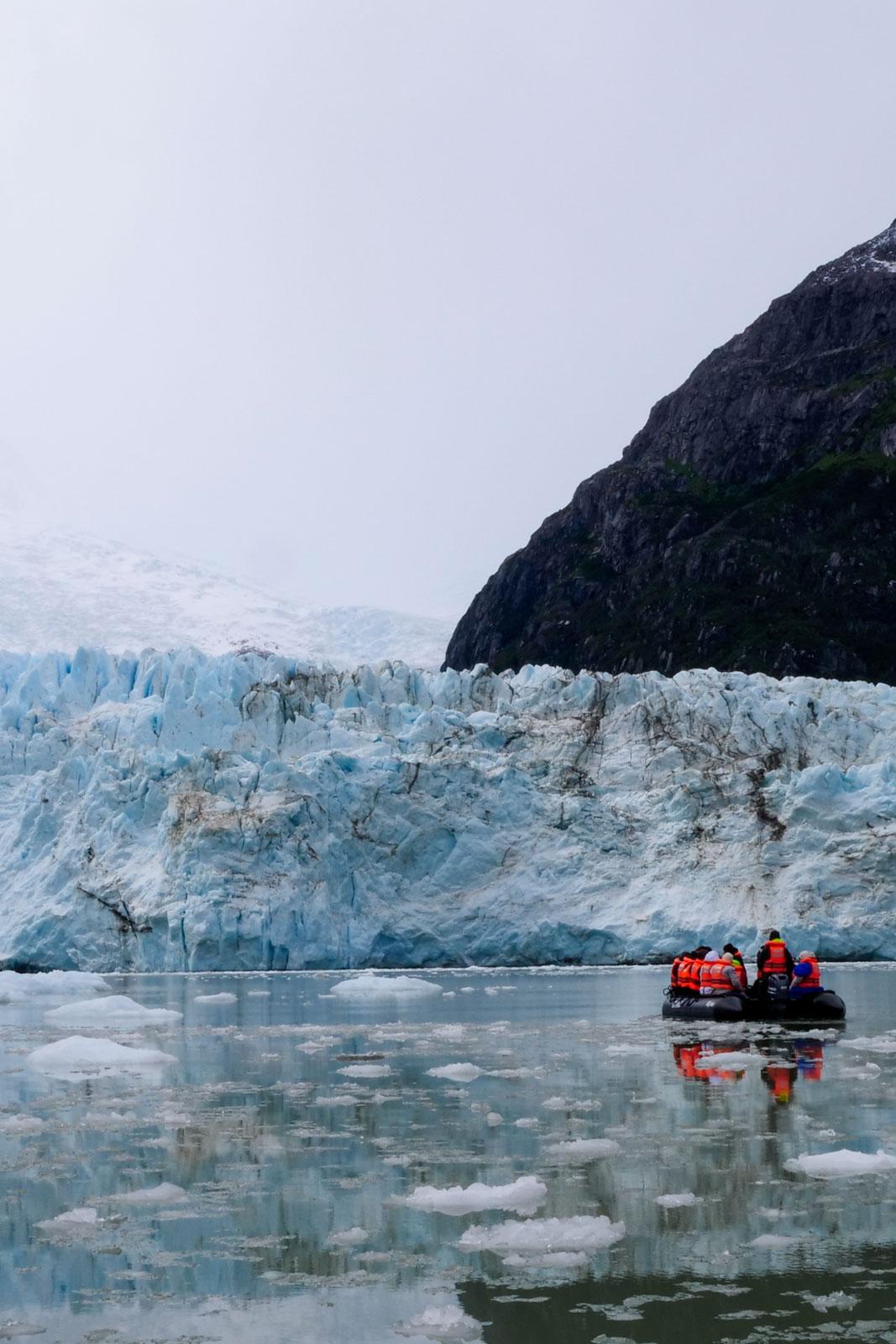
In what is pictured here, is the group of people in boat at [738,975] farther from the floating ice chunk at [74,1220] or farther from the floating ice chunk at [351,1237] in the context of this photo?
the floating ice chunk at [74,1220]

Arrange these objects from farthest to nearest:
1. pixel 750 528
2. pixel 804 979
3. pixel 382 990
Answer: pixel 750 528
pixel 382 990
pixel 804 979

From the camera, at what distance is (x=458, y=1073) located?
11.2 m

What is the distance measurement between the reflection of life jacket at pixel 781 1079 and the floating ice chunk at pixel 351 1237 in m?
4.36

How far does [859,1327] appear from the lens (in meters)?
4.49

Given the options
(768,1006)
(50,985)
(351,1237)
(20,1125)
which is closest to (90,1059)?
(20,1125)

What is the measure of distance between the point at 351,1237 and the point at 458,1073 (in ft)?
17.9

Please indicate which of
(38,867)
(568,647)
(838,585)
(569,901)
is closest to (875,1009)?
(569,901)

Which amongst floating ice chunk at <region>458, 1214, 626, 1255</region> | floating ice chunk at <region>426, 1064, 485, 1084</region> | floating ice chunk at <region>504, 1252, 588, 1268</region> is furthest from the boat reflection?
floating ice chunk at <region>504, 1252, 588, 1268</region>

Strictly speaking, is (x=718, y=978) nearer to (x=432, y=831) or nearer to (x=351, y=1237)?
(x=351, y=1237)

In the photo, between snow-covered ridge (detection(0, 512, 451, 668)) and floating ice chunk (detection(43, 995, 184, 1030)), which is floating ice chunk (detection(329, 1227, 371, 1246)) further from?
snow-covered ridge (detection(0, 512, 451, 668))

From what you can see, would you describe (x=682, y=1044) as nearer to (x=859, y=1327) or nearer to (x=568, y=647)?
(x=859, y=1327)

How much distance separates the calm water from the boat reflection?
6cm

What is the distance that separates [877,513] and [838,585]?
5021 mm

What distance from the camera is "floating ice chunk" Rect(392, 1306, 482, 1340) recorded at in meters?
4.57
